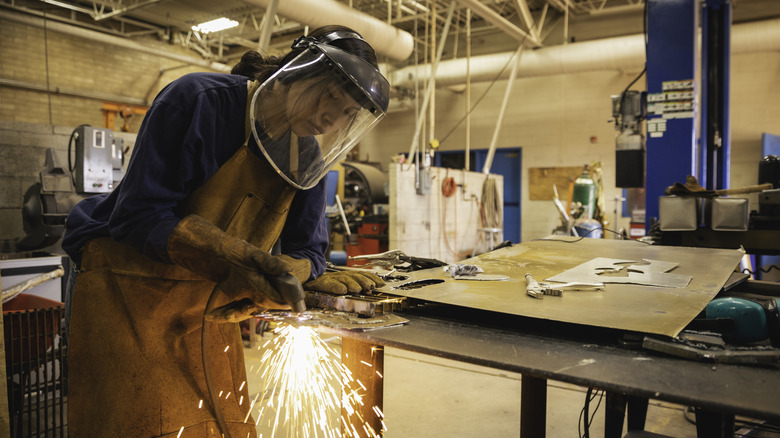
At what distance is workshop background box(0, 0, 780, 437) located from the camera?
24.0 ft

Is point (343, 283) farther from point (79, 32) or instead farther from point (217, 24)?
point (79, 32)

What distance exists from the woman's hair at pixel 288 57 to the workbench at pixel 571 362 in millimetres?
739

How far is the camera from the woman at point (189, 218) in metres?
1.26

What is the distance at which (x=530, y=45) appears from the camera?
892cm

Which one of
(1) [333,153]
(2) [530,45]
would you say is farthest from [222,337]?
(2) [530,45]

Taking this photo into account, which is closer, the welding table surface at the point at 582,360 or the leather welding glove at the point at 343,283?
the welding table surface at the point at 582,360

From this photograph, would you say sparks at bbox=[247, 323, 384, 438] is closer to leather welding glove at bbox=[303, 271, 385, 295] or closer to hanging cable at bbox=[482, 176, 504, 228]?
leather welding glove at bbox=[303, 271, 385, 295]

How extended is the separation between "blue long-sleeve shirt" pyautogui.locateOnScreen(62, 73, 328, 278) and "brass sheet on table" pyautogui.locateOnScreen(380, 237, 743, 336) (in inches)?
26.4

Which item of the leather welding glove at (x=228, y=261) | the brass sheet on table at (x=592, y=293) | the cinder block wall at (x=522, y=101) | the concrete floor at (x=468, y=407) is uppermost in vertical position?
the cinder block wall at (x=522, y=101)

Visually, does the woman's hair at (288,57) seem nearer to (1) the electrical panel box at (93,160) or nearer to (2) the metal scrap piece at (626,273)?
(2) the metal scrap piece at (626,273)

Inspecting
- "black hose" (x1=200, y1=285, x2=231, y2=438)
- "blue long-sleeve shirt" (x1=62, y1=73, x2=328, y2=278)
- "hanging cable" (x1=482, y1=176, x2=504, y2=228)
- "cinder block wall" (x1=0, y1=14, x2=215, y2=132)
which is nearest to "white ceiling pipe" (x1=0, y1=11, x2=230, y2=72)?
"cinder block wall" (x1=0, y1=14, x2=215, y2=132)

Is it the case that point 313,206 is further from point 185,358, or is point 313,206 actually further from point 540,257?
point 540,257

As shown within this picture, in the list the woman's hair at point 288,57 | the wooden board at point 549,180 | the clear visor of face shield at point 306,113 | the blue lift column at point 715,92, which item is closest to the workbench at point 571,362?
the clear visor of face shield at point 306,113

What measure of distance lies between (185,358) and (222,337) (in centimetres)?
13
